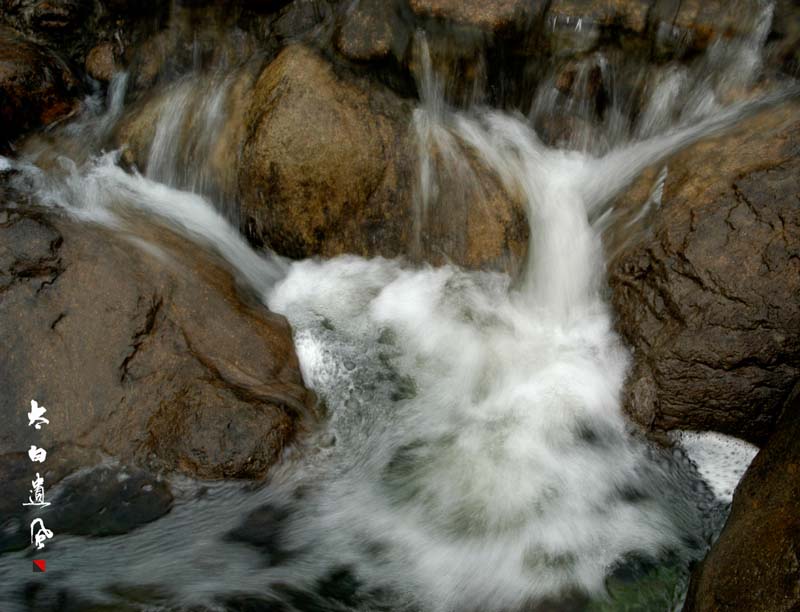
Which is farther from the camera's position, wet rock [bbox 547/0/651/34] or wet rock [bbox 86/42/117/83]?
wet rock [bbox 86/42/117/83]

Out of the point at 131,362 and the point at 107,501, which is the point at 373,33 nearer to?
the point at 131,362

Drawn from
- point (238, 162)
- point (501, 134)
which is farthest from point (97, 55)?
point (501, 134)

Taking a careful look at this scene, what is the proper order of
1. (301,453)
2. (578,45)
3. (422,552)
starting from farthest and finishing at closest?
(578,45), (301,453), (422,552)

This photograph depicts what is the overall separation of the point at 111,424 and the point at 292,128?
245 cm

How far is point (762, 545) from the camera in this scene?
308cm

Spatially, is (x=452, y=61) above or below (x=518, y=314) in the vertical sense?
above

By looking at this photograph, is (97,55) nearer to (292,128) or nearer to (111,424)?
(292,128)

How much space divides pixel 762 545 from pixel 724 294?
186 cm

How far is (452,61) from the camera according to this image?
5.85 metres

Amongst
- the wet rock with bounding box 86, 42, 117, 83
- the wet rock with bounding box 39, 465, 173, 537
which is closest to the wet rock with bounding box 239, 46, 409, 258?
the wet rock with bounding box 86, 42, 117, 83

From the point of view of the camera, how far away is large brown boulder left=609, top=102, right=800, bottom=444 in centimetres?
441

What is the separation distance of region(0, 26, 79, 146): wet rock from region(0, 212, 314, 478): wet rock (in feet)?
6.67

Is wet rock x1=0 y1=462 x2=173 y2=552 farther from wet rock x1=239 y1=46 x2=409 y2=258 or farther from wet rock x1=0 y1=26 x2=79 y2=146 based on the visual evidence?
wet rock x1=0 y1=26 x2=79 y2=146

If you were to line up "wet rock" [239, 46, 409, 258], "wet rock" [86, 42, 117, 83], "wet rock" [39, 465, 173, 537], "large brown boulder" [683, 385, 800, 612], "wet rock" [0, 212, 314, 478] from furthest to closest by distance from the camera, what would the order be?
"wet rock" [86, 42, 117, 83] → "wet rock" [239, 46, 409, 258] → "wet rock" [0, 212, 314, 478] → "wet rock" [39, 465, 173, 537] → "large brown boulder" [683, 385, 800, 612]
